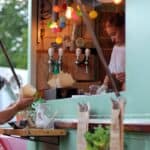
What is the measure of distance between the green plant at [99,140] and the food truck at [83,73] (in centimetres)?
5

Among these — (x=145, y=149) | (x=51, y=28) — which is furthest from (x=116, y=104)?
(x=51, y=28)

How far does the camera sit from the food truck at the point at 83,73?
313cm

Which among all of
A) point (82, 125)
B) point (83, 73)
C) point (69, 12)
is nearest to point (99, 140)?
point (82, 125)

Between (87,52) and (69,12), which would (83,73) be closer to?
(87,52)

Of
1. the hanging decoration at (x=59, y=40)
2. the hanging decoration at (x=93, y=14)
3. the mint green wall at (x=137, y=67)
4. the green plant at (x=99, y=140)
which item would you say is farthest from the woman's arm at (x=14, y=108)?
the hanging decoration at (x=59, y=40)

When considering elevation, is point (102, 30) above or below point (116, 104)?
above

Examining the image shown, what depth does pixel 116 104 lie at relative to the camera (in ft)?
9.80

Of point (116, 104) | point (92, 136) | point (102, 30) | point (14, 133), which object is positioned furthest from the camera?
point (102, 30)

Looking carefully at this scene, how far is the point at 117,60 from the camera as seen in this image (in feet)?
12.9

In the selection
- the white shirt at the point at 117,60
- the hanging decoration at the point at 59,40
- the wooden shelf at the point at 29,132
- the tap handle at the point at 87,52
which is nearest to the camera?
the white shirt at the point at 117,60

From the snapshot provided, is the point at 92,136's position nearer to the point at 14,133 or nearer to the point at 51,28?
the point at 14,133

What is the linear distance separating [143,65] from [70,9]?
8.80 feet

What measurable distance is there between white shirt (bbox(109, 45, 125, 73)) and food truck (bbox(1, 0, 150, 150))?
0.06 metres

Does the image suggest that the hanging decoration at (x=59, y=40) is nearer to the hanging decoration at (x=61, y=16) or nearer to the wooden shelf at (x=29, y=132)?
the hanging decoration at (x=61, y=16)
